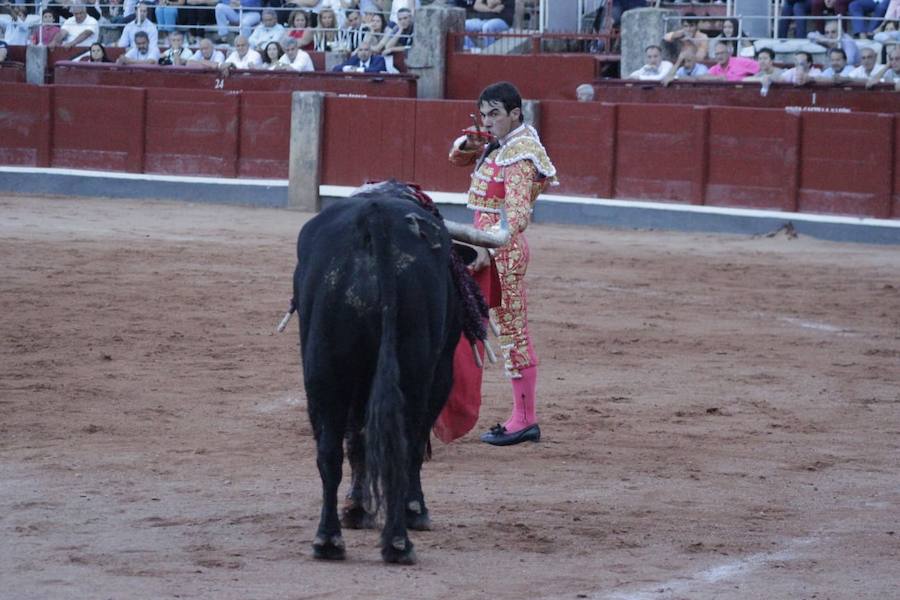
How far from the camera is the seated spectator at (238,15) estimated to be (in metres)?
16.4

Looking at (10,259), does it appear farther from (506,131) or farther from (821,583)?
(821,583)

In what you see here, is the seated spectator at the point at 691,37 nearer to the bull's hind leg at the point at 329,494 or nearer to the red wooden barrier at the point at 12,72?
the red wooden barrier at the point at 12,72

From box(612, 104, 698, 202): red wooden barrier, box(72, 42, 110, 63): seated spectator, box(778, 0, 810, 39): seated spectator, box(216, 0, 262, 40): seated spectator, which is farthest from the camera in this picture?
box(216, 0, 262, 40): seated spectator

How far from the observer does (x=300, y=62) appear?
15.4 meters

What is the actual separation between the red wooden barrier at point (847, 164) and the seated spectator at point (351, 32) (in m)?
5.08

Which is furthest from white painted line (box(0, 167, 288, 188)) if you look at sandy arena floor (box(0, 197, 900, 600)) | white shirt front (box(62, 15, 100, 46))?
sandy arena floor (box(0, 197, 900, 600))

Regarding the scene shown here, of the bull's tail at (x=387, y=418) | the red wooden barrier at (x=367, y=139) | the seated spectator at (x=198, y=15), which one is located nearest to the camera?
the bull's tail at (x=387, y=418)

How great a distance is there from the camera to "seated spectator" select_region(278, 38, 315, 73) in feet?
50.3

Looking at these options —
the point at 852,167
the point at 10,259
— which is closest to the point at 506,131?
the point at 10,259

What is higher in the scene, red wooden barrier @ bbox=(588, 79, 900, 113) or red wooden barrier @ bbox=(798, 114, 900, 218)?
red wooden barrier @ bbox=(588, 79, 900, 113)

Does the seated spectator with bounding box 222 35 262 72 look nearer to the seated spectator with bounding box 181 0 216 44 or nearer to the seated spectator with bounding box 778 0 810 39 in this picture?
the seated spectator with bounding box 181 0 216 44

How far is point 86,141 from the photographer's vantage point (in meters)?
15.7

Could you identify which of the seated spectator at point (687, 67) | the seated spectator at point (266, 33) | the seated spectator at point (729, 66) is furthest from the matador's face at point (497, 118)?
the seated spectator at point (266, 33)

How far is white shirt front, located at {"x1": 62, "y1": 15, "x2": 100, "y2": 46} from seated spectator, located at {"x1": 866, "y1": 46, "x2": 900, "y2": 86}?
29.9 feet
